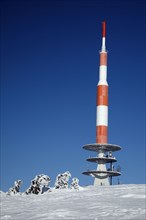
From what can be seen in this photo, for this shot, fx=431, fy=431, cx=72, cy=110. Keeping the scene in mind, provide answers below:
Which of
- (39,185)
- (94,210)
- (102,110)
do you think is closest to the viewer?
(94,210)

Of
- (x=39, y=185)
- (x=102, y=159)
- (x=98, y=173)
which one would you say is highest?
(x=102, y=159)

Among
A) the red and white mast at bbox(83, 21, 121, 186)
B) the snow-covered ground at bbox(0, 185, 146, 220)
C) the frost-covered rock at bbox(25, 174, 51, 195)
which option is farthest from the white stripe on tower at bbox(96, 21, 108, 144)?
the snow-covered ground at bbox(0, 185, 146, 220)

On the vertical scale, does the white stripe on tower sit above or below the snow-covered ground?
above

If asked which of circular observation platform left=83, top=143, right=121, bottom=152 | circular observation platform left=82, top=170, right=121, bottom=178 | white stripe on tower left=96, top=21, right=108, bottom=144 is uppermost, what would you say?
white stripe on tower left=96, top=21, right=108, bottom=144

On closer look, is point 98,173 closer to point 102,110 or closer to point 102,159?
point 102,159

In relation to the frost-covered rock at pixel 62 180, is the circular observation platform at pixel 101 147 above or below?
above

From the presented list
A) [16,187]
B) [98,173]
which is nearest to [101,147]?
[98,173]

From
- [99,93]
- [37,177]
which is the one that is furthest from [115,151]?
[37,177]

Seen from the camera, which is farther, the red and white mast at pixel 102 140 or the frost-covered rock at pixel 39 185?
the red and white mast at pixel 102 140

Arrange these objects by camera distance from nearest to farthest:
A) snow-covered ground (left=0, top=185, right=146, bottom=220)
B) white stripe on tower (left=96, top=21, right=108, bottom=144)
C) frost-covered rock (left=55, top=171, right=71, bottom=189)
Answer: snow-covered ground (left=0, top=185, right=146, bottom=220), frost-covered rock (left=55, top=171, right=71, bottom=189), white stripe on tower (left=96, top=21, right=108, bottom=144)

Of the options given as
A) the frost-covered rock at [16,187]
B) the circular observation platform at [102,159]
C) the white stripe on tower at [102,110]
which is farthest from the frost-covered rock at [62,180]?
the circular observation platform at [102,159]

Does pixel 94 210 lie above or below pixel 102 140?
below

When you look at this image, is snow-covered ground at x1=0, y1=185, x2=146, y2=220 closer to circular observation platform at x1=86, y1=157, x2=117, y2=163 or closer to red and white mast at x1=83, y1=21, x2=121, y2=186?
red and white mast at x1=83, y1=21, x2=121, y2=186

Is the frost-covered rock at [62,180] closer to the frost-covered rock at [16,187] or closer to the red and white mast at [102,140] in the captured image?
the frost-covered rock at [16,187]
